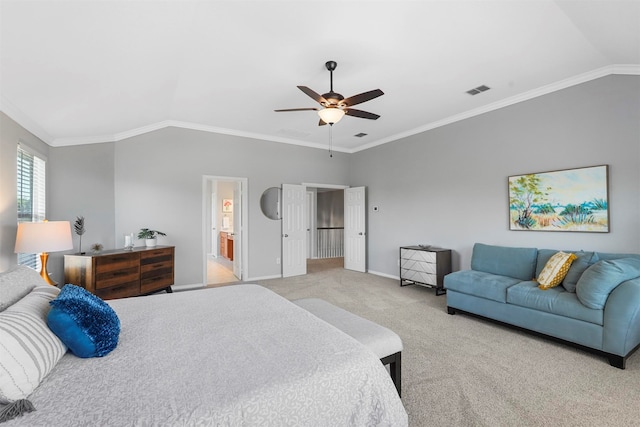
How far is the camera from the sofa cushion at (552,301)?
260 cm

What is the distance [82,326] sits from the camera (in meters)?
1.37

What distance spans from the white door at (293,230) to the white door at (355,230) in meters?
1.12

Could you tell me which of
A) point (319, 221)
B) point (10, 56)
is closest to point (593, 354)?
point (10, 56)

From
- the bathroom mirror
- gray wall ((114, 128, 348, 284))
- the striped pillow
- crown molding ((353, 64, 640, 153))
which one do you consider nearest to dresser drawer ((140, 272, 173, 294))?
gray wall ((114, 128, 348, 284))

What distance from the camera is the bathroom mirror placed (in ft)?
19.5

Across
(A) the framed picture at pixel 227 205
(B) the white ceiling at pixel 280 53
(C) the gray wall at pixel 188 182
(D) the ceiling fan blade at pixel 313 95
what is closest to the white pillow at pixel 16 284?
(B) the white ceiling at pixel 280 53

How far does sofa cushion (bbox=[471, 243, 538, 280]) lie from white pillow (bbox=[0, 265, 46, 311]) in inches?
178

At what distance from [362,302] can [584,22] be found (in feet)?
12.5

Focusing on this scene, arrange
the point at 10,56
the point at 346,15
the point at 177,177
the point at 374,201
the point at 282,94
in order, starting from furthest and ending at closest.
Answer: the point at 374,201 → the point at 177,177 → the point at 282,94 → the point at 346,15 → the point at 10,56

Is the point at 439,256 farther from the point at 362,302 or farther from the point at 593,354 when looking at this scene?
the point at 593,354

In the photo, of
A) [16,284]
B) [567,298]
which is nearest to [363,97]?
[567,298]

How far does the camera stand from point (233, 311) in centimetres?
200

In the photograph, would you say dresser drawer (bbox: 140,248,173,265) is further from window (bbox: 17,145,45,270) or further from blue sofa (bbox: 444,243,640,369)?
blue sofa (bbox: 444,243,640,369)

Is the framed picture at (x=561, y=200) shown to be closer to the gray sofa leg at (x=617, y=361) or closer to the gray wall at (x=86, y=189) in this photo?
the gray sofa leg at (x=617, y=361)
